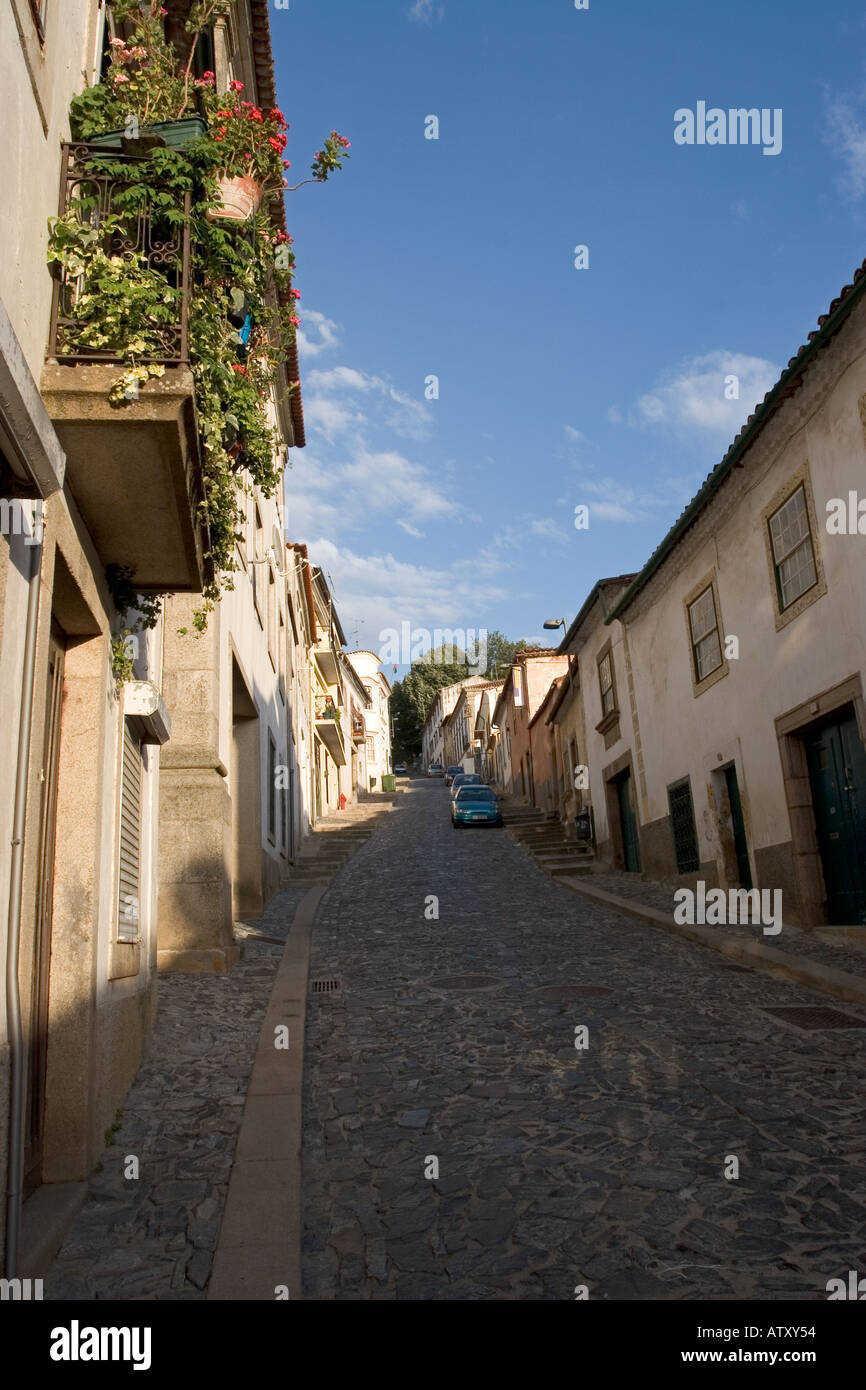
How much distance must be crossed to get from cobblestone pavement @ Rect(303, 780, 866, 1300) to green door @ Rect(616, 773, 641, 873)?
9.08m

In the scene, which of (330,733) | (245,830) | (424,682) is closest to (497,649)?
(424,682)

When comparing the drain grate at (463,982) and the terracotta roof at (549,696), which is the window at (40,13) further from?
the terracotta roof at (549,696)

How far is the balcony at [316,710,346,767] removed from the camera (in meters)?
30.5

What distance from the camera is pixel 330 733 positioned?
31875 millimetres

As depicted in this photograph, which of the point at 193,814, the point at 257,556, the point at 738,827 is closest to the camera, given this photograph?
the point at 193,814

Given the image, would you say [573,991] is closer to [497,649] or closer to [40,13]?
[40,13]

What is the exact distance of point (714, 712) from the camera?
13719 mm

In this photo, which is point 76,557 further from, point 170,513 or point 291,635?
point 291,635

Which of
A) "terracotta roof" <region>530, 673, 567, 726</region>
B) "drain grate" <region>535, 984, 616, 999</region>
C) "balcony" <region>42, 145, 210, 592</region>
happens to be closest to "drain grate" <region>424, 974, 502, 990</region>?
"drain grate" <region>535, 984, 616, 999</region>

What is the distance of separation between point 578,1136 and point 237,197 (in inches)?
239

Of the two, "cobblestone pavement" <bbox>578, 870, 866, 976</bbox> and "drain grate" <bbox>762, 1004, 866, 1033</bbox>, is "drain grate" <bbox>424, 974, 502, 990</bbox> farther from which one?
"cobblestone pavement" <bbox>578, 870, 866, 976</bbox>
